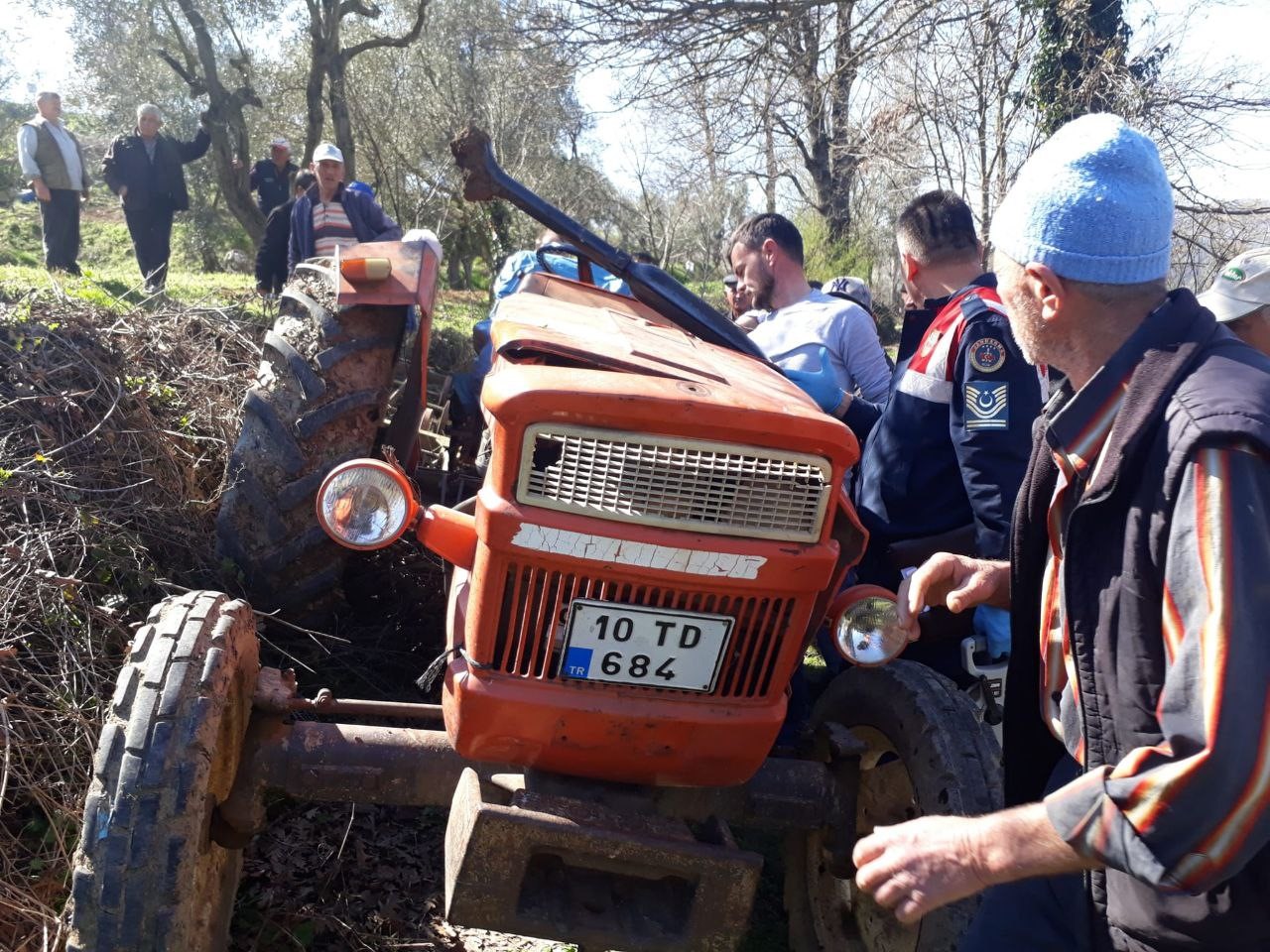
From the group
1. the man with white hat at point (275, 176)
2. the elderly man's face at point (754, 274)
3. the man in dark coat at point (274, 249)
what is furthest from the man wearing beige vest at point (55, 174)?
the elderly man's face at point (754, 274)

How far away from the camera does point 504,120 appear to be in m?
18.6

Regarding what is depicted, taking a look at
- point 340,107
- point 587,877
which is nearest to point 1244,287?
point 587,877

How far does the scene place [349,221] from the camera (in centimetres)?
815

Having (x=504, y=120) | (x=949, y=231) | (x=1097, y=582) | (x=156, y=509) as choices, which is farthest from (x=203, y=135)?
(x=1097, y=582)

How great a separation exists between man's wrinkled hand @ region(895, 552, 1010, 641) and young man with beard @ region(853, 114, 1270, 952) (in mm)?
269

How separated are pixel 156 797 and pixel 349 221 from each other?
657 cm

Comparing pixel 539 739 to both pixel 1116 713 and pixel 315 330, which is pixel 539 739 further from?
pixel 315 330

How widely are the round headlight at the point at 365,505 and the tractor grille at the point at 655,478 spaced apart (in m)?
0.36

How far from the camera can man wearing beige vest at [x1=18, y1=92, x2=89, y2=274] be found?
10.4 meters

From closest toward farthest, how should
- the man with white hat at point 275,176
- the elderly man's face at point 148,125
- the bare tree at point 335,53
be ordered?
the elderly man's face at point 148,125
the man with white hat at point 275,176
the bare tree at point 335,53

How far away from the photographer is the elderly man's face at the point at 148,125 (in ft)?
35.8

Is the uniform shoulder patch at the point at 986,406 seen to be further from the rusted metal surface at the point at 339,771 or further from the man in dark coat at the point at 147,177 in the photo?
the man in dark coat at the point at 147,177

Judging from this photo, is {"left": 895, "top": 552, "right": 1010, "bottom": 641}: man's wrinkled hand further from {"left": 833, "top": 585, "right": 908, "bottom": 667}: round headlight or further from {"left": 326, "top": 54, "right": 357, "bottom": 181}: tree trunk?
{"left": 326, "top": 54, "right": 357, "bottom": 181}: tree trunk

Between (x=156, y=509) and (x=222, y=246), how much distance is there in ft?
68.5
